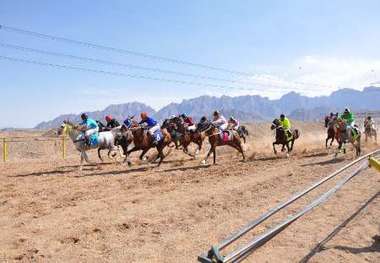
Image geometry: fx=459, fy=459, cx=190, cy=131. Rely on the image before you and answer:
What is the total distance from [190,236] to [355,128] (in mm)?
16200

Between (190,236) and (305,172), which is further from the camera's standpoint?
(305,172)

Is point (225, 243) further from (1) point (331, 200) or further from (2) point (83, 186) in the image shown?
(2) point (83, 186)

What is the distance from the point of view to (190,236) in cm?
840

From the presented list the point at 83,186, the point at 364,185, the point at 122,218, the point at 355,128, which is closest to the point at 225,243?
the point at 122,218

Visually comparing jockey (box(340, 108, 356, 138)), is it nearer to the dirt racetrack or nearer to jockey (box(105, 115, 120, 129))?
the dirt racetrack

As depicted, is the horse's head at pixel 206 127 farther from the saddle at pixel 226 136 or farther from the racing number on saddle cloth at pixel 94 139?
the racing number on saddle cloth at pixel 94 139

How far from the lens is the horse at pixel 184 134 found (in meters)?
23.6

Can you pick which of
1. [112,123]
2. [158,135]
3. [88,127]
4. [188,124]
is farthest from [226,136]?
[88,127]

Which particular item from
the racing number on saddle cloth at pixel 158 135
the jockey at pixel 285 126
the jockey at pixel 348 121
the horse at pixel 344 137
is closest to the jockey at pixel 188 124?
the racing number on saddle cloth at pixel 158 135

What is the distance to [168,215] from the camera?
998 centimetres

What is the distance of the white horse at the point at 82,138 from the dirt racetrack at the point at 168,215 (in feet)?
9.72

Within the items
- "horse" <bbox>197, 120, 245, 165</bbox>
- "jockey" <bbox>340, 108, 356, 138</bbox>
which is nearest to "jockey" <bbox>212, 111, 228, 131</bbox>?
"horse" <bbox>197, 120, 245, 165</bbox>

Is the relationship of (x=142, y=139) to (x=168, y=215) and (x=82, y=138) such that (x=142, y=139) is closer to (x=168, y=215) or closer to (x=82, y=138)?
(x=82, y=138)

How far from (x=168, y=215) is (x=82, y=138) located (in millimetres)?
11239
